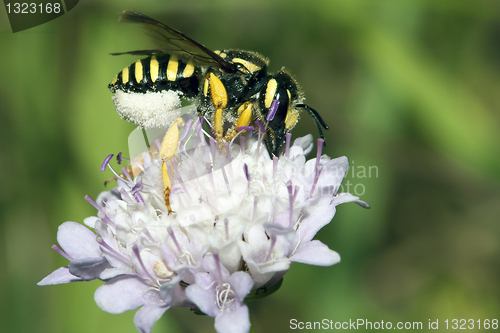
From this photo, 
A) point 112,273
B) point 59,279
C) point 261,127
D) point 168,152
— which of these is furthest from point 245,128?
point 59,279

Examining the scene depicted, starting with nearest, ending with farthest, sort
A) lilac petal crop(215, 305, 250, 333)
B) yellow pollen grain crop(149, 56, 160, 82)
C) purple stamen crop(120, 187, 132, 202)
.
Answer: lilac petal crop(215, 305, 250, 333) < purple stamen crop(120, 187, 132, 202) < yellow pollen grain crop(149, 56, 160, 82)

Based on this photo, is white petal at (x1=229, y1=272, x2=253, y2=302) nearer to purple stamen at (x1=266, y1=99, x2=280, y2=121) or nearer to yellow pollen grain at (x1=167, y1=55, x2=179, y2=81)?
purple stamen at (x1=266, y1=99, x2=280, y2=121)

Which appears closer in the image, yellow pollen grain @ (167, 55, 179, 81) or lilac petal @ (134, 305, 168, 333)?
lilac petal @ (134, 305, 168, 333)

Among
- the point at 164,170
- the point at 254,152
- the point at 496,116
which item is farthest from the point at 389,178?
the point at 164,170

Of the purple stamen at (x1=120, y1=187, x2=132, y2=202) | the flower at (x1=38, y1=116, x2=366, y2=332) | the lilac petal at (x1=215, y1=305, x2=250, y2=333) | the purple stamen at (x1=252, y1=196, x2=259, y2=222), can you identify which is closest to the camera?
the lilac petal at (x1=215, y1=305, x2=250, y2=333)

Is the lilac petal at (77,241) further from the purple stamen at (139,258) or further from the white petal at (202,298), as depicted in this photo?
the white petal at (202,298)

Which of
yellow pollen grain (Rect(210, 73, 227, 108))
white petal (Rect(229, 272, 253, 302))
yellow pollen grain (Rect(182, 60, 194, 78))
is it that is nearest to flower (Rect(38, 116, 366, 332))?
white petal (Rect(229, 272, 253, 302))
